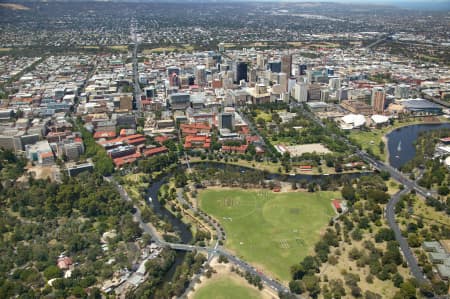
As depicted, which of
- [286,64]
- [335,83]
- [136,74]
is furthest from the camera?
[136,74]

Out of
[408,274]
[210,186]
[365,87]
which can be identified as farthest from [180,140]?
[365,87]

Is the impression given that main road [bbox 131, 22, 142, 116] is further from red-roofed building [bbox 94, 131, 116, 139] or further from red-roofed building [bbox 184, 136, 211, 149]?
red-roofed building [bbox 184, 136, 211, 149]

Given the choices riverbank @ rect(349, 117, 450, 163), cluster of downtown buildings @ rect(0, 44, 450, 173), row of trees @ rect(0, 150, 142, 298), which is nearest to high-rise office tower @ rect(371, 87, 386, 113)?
cluster of downtown buildings @ rect(0, 44, 450, 173)

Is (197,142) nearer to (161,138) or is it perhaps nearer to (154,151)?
(161,138)

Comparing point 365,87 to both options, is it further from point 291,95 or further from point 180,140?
point 180,140

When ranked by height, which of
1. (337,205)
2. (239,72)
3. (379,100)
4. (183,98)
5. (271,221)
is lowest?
(271,221)

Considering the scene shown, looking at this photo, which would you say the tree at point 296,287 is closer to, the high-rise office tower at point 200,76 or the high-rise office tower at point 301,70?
the high-rise office tower at point 200,76

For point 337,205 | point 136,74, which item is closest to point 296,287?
point 337,205
